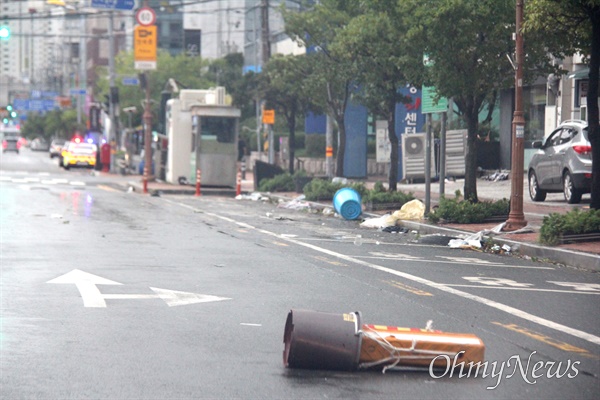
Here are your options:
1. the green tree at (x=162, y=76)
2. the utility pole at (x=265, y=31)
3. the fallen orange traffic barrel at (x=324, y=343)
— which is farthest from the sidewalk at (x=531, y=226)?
the green tree at (x=162, y=76)

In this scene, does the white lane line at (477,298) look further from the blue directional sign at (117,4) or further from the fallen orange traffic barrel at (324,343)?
the blue directional sign at (117,4)

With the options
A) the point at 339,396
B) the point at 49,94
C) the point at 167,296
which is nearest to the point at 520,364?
the point at 339,396

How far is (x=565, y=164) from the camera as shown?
1003 inches

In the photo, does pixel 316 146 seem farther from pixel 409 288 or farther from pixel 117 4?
pixel 409 288

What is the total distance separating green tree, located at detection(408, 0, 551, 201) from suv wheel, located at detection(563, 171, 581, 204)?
333 centimetres

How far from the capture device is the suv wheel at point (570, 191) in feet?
83.0

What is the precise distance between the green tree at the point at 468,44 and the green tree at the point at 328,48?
837 cm

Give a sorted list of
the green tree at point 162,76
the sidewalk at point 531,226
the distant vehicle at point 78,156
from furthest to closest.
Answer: the green tree at point 162,76 → the distant vehicle at point 78,156 → the sidewalk at point 531,226

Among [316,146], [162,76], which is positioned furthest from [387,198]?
[162,76]

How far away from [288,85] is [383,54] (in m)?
12.4

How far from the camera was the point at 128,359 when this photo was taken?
788 centimetres

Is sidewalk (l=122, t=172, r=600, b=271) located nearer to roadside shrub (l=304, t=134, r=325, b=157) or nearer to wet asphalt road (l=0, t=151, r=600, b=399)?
wet asphalt road (l=0, t=151, r=600, b=399)

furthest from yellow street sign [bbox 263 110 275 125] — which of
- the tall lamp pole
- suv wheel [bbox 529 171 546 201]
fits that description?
the tall lamp pole

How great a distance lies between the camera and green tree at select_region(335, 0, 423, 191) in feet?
82.4
